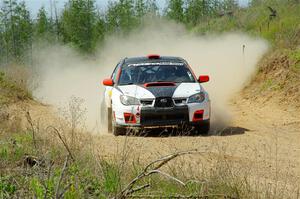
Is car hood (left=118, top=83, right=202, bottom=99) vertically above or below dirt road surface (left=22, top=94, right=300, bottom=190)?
above

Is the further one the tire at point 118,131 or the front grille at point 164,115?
the tire at point 118,131

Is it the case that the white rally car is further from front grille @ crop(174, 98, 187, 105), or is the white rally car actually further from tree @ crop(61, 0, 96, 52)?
tree @ crop(61, 0, 96, 52)

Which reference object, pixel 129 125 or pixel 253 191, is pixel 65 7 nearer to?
pixel 129 125

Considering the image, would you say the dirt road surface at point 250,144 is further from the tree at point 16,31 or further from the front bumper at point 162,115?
the tree at point 16,31

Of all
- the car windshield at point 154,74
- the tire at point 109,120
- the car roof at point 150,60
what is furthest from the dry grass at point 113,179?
the car roof at point 150,60

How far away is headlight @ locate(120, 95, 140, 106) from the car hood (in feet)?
0.23

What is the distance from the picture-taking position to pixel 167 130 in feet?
40.3

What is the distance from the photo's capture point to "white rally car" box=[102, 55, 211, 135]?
11703mm

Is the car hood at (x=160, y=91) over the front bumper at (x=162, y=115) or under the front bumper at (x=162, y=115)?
over

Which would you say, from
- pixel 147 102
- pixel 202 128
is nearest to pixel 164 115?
pixel 147 102

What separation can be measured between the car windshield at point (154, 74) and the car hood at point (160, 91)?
0.45 meters

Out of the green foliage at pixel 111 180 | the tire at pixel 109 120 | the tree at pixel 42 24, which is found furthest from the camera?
the tree at pixel 42 24

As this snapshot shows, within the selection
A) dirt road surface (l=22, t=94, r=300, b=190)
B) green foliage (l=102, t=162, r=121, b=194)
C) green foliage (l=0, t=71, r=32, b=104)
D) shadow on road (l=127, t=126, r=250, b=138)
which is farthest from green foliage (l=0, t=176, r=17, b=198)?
green foliage (l=0, t=71, r=32, b=104)

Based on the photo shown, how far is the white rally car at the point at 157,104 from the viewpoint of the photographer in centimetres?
1170
